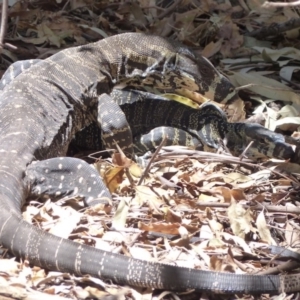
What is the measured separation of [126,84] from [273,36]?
6.12 feet

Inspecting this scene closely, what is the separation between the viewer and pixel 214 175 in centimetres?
461

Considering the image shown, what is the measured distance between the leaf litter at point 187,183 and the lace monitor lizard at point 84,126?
0.30 feet

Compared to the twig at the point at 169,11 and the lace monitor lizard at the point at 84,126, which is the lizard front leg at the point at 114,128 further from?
the twig at the point at 169,11

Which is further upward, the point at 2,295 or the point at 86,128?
the point at 2,295

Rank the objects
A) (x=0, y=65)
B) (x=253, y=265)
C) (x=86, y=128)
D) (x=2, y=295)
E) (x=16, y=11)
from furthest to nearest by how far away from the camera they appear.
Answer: (x=16, y=11) < (x=0, y=65) < (x=86, y=128) < (x=253, y=265) < (x=2, y=295)

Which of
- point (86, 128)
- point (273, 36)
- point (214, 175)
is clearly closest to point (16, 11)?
point (86, 128)

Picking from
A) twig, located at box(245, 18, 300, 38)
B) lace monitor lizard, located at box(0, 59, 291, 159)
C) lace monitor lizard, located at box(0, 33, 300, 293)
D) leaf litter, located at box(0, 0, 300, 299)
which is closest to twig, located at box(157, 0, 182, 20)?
leaf litter, located at box(0, 0, 300, 299)

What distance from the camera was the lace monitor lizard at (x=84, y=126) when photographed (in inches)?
127

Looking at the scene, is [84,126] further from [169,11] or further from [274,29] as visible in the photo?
[274,29]

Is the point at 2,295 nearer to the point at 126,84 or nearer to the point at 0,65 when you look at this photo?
the point at 126,84

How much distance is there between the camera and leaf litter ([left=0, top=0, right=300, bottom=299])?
3.60 m

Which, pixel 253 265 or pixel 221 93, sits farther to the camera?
pixel 221 93

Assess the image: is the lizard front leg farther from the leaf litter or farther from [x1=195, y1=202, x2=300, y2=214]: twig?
[x1=195, y1=202, x2=300, y2=214]: twig

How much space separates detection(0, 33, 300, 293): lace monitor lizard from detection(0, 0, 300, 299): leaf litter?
3.6 inches
